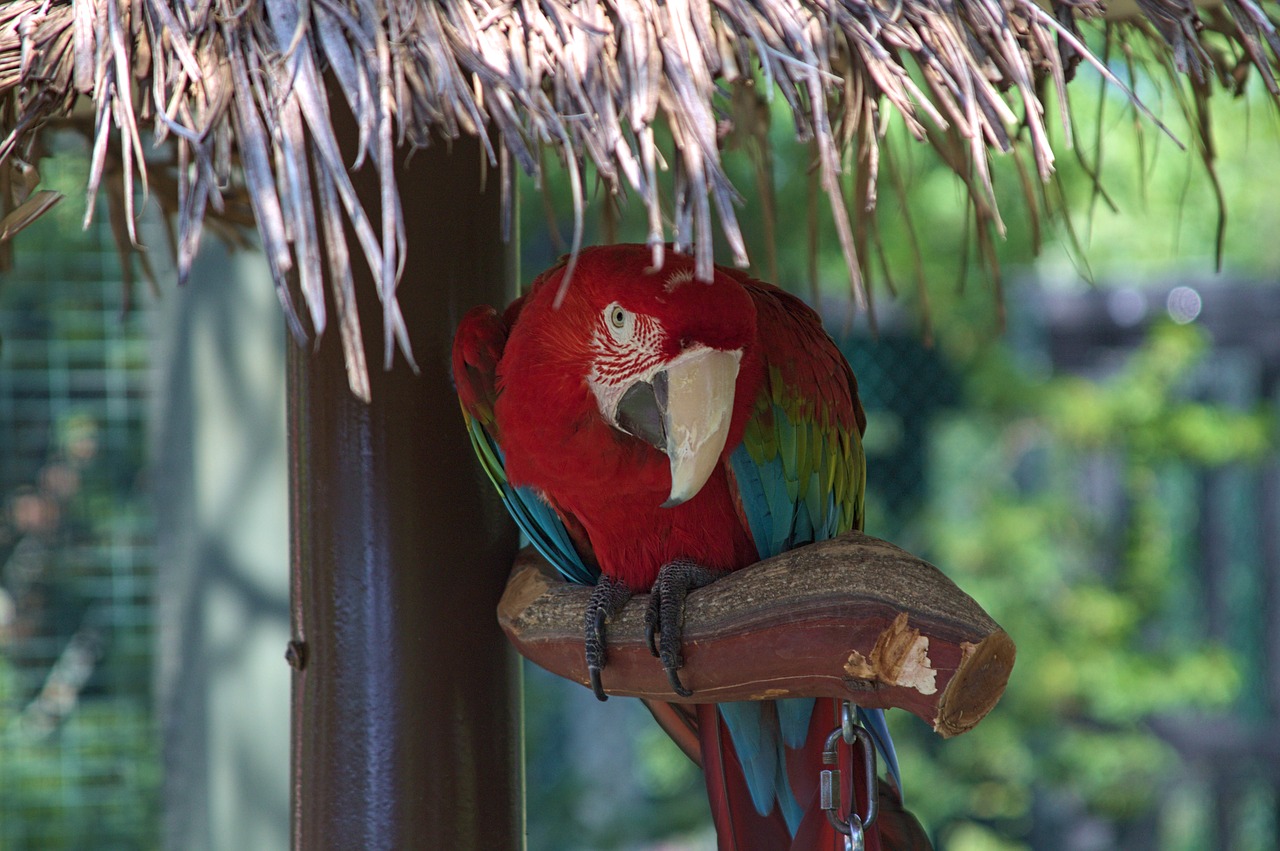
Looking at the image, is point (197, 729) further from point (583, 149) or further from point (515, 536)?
point (583, 149)

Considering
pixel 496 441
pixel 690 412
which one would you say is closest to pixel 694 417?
pixel 690 412

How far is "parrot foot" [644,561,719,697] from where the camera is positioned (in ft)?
3.11

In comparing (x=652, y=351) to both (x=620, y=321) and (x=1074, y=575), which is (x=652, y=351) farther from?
(x=1074, y=575)

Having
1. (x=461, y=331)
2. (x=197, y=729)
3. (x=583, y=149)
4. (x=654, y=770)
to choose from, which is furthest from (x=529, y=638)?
(x=654, y=770)

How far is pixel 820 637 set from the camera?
86 centimetres

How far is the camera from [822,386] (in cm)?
107

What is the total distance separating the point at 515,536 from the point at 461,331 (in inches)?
8.8

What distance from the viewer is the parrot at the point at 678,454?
37.0 inches

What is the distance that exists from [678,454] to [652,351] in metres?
0.09

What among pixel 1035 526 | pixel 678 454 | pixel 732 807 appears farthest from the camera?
pixel 1035 526

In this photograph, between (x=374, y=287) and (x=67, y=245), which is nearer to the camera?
(x=374, y=287)

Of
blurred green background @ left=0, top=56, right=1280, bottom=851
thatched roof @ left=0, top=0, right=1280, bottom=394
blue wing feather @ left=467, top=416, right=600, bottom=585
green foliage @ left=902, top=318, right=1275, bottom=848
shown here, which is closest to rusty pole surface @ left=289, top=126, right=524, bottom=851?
blue wing feather @ left=467, top=416, right=600, bottom=585

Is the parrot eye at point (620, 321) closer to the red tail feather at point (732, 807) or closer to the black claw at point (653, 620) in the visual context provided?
the black claw at point (653, 620)

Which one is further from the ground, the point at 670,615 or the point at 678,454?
the point at 678,454
